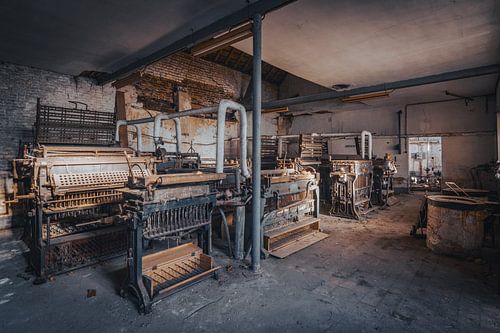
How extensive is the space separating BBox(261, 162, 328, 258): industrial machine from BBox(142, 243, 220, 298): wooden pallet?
3.89 feet

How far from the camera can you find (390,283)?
361 cm

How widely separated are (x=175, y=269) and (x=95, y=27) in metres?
4.35

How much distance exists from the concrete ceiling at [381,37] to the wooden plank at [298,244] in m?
3.90

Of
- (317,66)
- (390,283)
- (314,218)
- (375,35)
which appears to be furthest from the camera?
(317,66)

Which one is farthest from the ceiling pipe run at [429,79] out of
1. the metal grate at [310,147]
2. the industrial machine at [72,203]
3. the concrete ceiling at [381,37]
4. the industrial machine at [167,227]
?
the industrial machine at [72,203]

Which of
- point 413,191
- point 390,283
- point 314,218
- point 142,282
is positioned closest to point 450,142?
point 413,191

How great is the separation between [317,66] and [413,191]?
876cm

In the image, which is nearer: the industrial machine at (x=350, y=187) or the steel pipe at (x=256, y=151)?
the steel pipe at (x=256, y=151)

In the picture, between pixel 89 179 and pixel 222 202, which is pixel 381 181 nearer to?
pixel 222 202

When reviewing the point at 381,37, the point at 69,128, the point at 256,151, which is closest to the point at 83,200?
the point at 256,151

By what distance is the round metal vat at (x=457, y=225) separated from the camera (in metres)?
4.37

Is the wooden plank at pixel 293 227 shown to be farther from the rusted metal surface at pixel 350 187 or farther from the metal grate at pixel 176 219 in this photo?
the rusted metal surface at pixel 350 187

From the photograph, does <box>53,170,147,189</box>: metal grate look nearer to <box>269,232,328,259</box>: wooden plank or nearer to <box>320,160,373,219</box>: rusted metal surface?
<box>269,232,328,259</box>: wooden plank

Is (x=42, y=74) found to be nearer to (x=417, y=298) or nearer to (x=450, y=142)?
(x=417, y=298)
